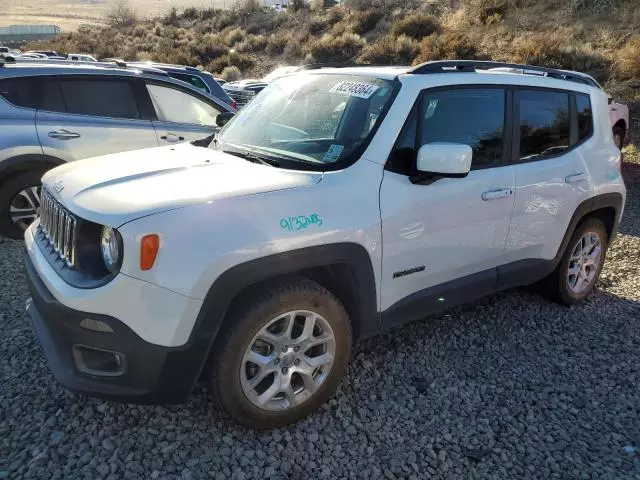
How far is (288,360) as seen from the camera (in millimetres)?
2844

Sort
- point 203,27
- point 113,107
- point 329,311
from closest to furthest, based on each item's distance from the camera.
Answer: point 329,311 < point 113,107 < point 203,27

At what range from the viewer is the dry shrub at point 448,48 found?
808 inches

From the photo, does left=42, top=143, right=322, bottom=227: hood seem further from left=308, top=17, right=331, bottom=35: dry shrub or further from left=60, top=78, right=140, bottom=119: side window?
left=308, top=17, right=331, bottom=35: dry shrub

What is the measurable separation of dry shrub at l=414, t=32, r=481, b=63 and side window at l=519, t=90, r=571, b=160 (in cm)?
1701

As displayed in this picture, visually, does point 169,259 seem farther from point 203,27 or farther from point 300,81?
point 203,27

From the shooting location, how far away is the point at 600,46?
18.0 metres

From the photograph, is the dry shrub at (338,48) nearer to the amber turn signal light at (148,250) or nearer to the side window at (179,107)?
the side window at (179,107)

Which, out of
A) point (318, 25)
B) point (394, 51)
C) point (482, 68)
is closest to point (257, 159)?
point (482, 68)

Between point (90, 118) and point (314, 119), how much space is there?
11.3ft

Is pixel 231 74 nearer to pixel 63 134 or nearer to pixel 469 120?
pixel 63 134

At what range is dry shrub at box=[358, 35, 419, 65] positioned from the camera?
22766 millimetres

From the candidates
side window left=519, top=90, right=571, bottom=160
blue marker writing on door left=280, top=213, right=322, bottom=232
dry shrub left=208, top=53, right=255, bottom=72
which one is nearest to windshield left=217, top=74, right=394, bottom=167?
blue marker writing on door left=280, top=213, right=322, bottom=232

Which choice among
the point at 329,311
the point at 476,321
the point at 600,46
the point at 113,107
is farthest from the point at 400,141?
the point at 600,46

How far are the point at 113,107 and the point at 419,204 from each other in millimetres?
4226
